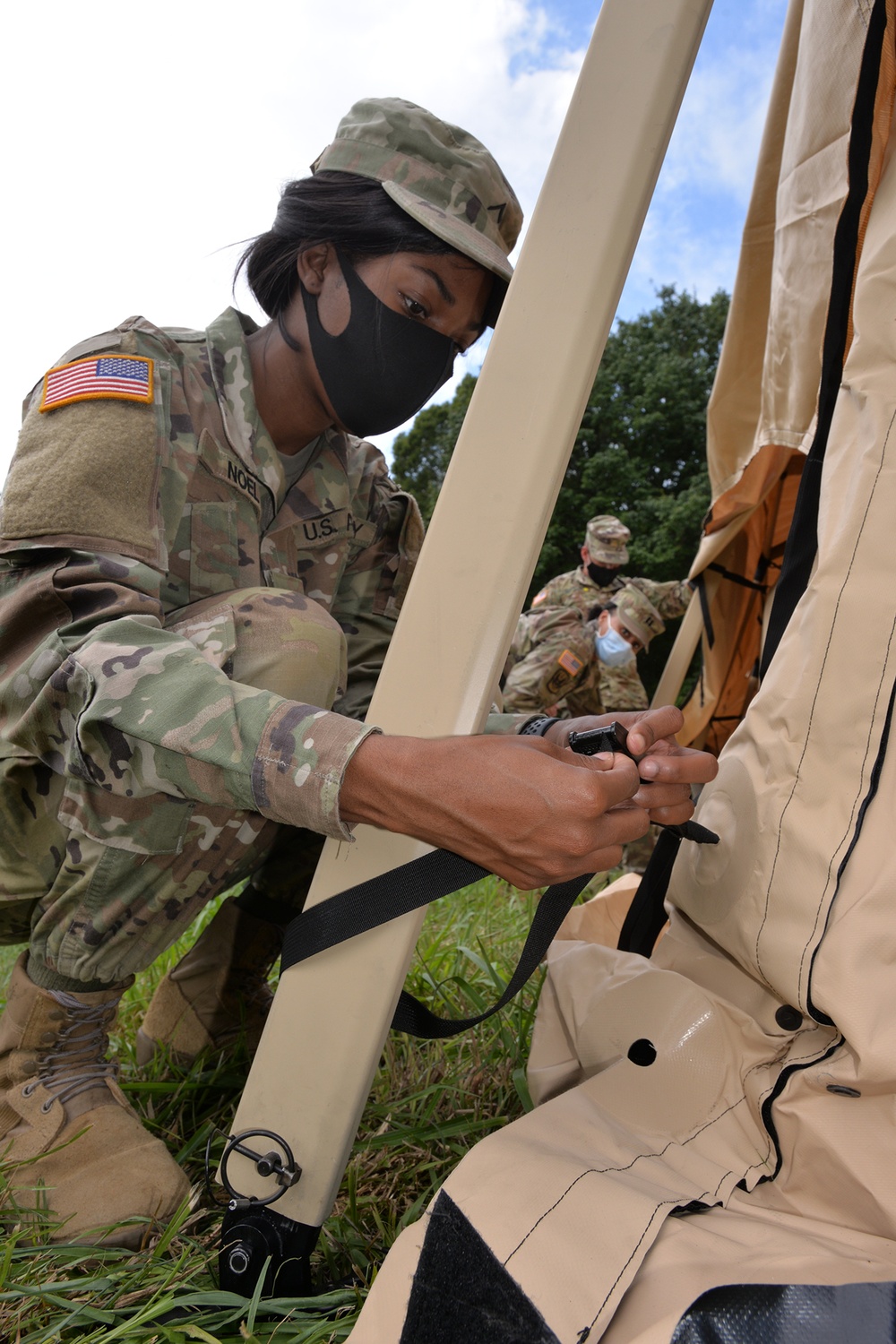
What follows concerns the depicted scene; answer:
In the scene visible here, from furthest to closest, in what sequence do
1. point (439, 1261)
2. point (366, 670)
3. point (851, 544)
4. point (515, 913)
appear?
point (515, 913), point (366, 670), point (851, 544), point (439, 1261)

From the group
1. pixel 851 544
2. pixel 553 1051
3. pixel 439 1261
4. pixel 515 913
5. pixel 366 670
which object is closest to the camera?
pixel 439 1261

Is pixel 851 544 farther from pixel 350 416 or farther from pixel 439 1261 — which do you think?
pixel 350 416

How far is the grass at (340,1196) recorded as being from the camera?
34.5 inches

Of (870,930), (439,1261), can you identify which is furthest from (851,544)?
(439,1261)

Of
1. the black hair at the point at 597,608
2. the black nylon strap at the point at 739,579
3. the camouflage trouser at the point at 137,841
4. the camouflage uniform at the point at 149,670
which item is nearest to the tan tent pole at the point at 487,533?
the camouflage uniform at the point at 149,670

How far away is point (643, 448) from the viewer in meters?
15.0

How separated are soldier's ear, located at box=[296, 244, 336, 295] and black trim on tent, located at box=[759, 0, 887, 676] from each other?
80 centimetres

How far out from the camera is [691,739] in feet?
7.23

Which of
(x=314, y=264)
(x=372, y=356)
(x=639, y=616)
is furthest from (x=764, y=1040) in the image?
(x=639, y=616)

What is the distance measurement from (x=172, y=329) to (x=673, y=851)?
3.74ft

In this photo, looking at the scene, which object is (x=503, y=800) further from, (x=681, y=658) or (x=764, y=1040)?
(x=681, y=658)

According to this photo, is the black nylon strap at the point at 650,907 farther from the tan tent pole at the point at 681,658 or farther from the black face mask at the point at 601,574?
the black face mask at the point at 601,574

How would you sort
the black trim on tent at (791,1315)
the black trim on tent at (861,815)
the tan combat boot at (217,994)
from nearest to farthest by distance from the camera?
the black trim on tent at (791,1315), the black trim on tent at (861,815), the tan combat boot at (217,994)

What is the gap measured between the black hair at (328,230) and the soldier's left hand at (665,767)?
84 cm
